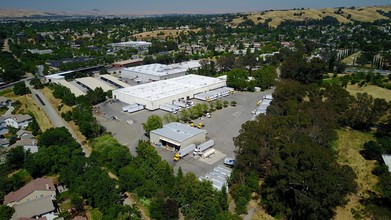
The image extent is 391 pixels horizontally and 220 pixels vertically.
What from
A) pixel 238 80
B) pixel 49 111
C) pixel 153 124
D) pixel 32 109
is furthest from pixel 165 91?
pixel 32 109

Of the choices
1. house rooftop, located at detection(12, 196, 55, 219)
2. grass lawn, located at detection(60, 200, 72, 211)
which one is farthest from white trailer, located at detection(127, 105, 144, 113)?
house rooftop, located at detection(12, 196, 55, 219)

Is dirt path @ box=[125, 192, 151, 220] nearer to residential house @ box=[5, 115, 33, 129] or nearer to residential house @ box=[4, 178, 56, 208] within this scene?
residential house @ box=[4, 178, 56, 208]

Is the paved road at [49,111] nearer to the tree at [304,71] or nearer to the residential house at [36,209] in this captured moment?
the residential house at [36,209]

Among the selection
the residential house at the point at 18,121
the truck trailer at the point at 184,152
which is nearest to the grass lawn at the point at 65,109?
the residential house at the point at 18,121

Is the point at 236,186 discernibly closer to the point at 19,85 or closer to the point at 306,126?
the point at 306,126

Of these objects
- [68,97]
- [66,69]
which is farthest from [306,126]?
[66,69]
